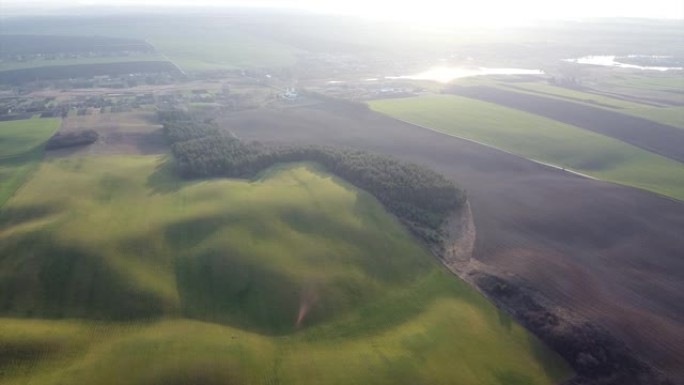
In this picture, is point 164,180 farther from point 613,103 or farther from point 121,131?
point 613,103

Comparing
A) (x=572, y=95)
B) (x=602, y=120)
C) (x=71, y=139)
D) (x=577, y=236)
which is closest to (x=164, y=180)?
(x=71, y=139)

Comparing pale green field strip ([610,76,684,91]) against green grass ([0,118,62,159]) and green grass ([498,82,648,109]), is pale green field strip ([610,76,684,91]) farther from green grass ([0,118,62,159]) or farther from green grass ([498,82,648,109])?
green grass ([0,118,62,159])

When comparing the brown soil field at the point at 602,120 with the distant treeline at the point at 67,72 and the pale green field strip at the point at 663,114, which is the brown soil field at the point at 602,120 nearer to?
the pale green field strip at the point at 663,114

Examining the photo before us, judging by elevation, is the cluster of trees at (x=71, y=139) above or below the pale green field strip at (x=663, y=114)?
below

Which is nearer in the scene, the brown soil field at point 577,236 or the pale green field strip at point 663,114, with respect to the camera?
the brown soil field at point 577,236

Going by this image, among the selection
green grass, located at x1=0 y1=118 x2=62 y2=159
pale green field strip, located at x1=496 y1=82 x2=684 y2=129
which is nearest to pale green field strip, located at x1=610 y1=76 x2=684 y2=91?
pale green field strip, located at x1=496 y1=82 x2=684 y2=129

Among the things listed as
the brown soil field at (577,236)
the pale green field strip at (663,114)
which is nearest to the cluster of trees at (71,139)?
the brown soil field at (577,236)
